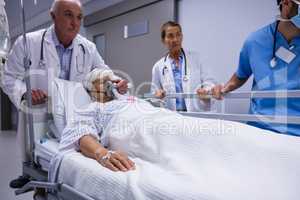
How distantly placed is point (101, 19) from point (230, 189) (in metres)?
3.36

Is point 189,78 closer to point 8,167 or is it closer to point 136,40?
point 136,40

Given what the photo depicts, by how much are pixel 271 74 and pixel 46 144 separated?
1.21 meters

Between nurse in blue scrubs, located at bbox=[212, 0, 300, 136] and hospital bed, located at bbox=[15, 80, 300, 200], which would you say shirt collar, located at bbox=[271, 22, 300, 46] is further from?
hospital bed, located at bbox=[15, 80, 300, 200]

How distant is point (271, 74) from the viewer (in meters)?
1.35

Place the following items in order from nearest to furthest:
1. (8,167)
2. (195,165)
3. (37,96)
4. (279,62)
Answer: (195,165), (279,62), (37,96), (8,167)

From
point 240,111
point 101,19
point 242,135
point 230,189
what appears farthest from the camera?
point 101,19

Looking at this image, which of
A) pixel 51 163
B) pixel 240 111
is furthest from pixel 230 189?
pixel 240 111

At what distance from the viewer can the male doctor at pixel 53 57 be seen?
174 centimetres

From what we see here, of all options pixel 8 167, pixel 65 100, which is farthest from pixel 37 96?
pixel 8 167

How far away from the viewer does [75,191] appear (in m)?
1.03

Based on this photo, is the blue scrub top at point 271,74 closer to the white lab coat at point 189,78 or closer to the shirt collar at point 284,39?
the shirt collar at point 284,39

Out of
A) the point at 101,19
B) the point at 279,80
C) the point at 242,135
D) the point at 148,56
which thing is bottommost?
the point at 242,135

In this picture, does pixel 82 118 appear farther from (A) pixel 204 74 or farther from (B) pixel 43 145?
(A) pixel 204 74

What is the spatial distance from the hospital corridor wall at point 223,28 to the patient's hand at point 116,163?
4.65 ft
